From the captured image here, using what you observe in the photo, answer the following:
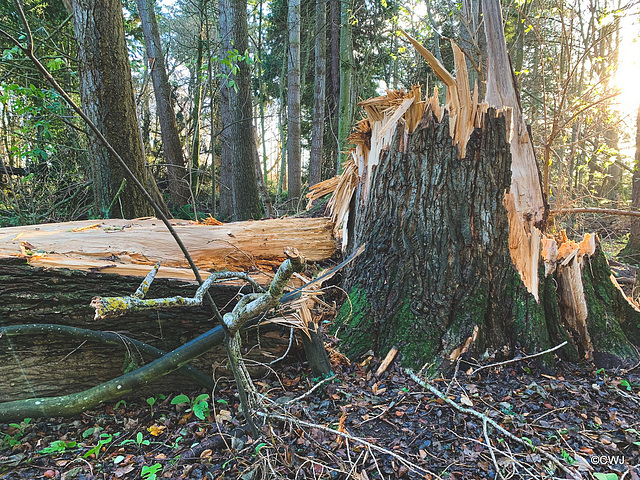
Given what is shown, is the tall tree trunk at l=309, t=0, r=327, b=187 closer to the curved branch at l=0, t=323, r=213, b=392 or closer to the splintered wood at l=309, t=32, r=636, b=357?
the splintered wood at l=309, t=32, r=636, b=357

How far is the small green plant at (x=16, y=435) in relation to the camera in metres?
2.16

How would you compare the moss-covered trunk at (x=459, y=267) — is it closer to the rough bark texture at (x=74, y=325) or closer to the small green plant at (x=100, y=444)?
the rough bark texture at (x=74, y=325)

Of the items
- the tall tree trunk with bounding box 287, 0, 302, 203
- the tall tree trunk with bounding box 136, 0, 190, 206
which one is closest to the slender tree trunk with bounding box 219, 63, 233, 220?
the tall tree trunk with bounding box 136, 0, 190, 206

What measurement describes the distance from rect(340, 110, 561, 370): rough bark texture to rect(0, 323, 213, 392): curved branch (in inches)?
53.4

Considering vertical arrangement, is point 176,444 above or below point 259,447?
below

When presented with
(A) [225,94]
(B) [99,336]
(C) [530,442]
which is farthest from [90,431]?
(A) [225,94]

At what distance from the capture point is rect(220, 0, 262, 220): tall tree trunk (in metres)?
6.82

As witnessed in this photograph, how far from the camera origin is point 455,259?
8.50ft

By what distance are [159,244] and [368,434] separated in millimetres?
2273

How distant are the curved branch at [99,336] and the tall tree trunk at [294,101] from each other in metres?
6.63

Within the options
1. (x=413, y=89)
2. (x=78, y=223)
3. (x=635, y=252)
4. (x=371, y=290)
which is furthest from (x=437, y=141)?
(x=635, y=252)

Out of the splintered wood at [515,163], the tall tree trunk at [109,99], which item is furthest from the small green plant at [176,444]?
the tall tree trunk at [109,99]

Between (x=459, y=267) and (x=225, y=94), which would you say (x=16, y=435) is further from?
(x=225, y=94)

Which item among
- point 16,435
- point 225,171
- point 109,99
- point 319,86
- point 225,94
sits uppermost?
point 319,86
